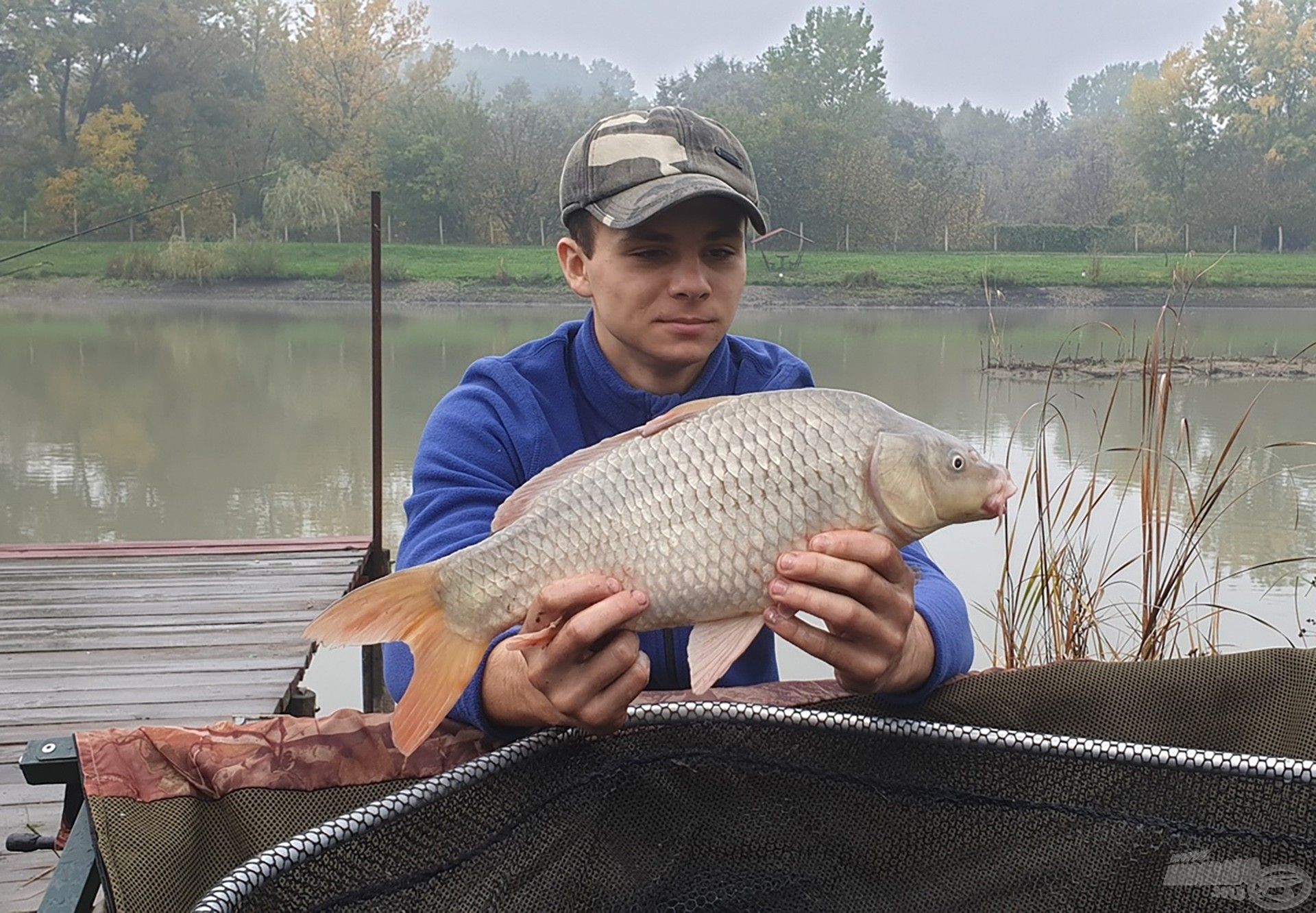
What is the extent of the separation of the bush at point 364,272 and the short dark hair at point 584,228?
17.7 m

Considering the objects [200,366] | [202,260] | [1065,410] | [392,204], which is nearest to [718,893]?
[1065,410]

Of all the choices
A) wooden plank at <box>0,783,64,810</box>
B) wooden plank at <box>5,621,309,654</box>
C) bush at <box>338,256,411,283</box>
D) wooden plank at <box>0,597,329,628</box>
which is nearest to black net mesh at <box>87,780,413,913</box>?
wooden plank at <box>0,783,64,810</box>

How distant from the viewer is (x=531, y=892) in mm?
856

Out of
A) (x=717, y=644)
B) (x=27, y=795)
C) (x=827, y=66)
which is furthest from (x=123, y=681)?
(x=827, y=66)

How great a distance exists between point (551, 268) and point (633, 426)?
58.5ft

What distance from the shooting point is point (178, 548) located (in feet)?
10.9

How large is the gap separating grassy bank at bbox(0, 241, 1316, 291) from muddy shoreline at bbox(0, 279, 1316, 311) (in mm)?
162

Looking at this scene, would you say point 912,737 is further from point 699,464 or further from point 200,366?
point 200,366

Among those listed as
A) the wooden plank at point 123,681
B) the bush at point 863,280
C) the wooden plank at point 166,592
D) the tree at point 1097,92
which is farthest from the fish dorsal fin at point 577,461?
the tree at point 1097,92

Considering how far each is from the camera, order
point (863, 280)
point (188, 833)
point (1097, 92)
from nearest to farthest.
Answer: point (188, 833), point (863, 280), point (1097, 92)

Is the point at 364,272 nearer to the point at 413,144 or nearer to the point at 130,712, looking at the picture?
the point at 413,144

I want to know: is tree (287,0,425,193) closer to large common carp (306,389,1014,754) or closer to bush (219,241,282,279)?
bush (219,241,282,279)

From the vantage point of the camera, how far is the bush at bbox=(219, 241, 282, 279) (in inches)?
751

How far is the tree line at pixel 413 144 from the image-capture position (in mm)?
21781
